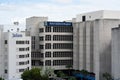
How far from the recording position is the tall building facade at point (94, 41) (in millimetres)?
81312

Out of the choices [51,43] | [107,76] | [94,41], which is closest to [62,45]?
[51,43]

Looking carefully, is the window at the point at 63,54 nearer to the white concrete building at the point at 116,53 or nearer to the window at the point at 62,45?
the window at the point at 62,45

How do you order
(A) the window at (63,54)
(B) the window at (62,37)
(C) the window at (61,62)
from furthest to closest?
(C) the window at (61,62) → (A) the window at (63,54) → (B) the window at (62,37)

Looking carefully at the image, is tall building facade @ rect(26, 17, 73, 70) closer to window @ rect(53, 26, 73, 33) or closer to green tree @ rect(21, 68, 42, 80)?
window @ rect(53, 26, 73, 33)

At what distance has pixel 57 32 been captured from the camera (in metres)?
96.6

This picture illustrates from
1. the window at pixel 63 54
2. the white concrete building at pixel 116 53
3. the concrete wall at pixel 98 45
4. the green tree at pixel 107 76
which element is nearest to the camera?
the white concrete building at pixel 116 53

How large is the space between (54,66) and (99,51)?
19.5 metres

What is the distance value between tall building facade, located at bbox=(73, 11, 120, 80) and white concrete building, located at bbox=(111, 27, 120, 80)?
→ 5.65 meters

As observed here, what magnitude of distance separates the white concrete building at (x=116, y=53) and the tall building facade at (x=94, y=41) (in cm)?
565

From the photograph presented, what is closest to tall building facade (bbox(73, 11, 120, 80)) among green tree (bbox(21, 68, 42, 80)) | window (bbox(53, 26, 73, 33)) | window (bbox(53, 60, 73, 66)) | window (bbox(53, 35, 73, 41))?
window (bbox(53, 26, 73, 33))

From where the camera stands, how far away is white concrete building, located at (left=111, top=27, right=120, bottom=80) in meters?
73.1

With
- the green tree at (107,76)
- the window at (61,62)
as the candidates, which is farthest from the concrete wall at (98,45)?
the window at (61,62)

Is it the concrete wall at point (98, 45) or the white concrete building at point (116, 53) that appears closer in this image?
the white concrete building at point (116, 53)

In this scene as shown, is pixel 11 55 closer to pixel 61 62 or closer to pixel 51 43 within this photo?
pixel 51 43
